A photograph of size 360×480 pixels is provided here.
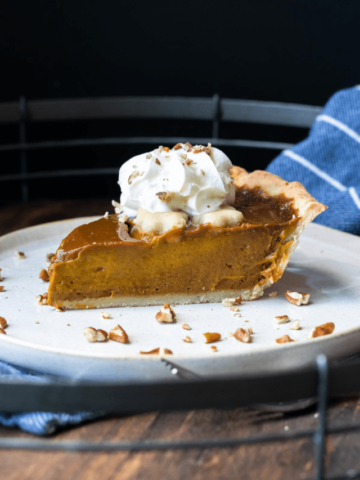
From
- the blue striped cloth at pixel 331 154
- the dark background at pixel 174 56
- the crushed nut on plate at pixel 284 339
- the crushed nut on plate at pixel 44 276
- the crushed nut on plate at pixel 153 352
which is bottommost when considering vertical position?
the crushed nut on plate at pixel 44 276

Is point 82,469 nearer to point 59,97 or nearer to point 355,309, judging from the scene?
point 355,309

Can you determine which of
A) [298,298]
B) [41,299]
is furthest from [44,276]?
[298,298]

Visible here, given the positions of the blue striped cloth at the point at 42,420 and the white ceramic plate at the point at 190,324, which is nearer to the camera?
the blue striped cloth at the point at 42,420

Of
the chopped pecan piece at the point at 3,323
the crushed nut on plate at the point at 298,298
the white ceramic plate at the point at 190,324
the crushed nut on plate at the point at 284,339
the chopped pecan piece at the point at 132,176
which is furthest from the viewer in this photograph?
the chopped pecan piece at the point at 132,176

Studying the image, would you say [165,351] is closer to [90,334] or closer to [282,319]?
[90,334]

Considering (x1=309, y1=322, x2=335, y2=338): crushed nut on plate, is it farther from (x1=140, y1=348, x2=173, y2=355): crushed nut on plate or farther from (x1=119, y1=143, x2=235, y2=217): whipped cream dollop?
(x1=119, y1=143, x2=235, y2=217): whipped cream dollop

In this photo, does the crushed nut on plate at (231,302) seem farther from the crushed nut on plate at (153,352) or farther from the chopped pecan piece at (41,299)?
the chopped pecan piece at (41,299)

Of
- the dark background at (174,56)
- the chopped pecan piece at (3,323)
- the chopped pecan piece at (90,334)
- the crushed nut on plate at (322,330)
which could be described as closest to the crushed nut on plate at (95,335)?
the chopped pecan piece at (90,334)
